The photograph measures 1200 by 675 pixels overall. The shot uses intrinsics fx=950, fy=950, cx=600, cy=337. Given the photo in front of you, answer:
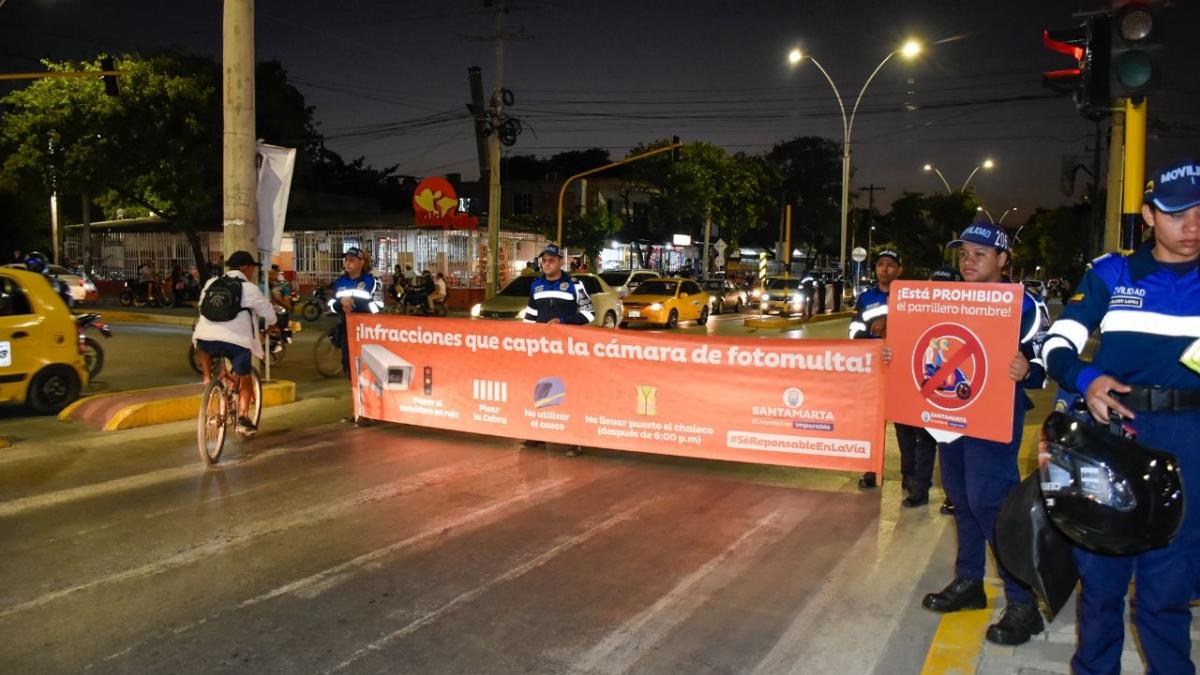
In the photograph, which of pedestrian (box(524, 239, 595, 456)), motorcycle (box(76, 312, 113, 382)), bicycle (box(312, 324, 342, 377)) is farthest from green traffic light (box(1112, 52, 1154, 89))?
motorcycle (box(76, 312, 113, 382))

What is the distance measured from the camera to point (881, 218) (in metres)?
106

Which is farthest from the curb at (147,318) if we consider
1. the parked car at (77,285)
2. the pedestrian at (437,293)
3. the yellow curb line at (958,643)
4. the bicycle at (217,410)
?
the yellow curb line at (958,643)

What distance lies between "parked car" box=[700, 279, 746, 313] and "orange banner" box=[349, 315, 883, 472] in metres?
28.8

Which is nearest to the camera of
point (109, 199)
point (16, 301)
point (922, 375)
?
point (922, 375)

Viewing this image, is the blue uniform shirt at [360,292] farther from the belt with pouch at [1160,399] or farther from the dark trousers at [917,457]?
the belt with pouch at [1160,399]

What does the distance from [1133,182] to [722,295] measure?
33.0 meters

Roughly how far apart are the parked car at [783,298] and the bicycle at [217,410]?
86.2 feet

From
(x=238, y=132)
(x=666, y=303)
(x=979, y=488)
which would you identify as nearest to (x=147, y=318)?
(x=666, y=303)

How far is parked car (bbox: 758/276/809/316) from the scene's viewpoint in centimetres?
3371

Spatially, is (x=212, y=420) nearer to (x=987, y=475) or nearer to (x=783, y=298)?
(x=987, y=475)

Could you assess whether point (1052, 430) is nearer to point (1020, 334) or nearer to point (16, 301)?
point (1020, 334)

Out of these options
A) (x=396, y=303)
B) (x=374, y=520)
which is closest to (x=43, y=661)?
(x=374, y=520)

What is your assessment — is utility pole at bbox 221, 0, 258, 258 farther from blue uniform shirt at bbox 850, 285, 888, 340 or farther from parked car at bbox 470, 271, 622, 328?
parked car at bbox 470, 271, 622, 328

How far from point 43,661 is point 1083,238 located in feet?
320
